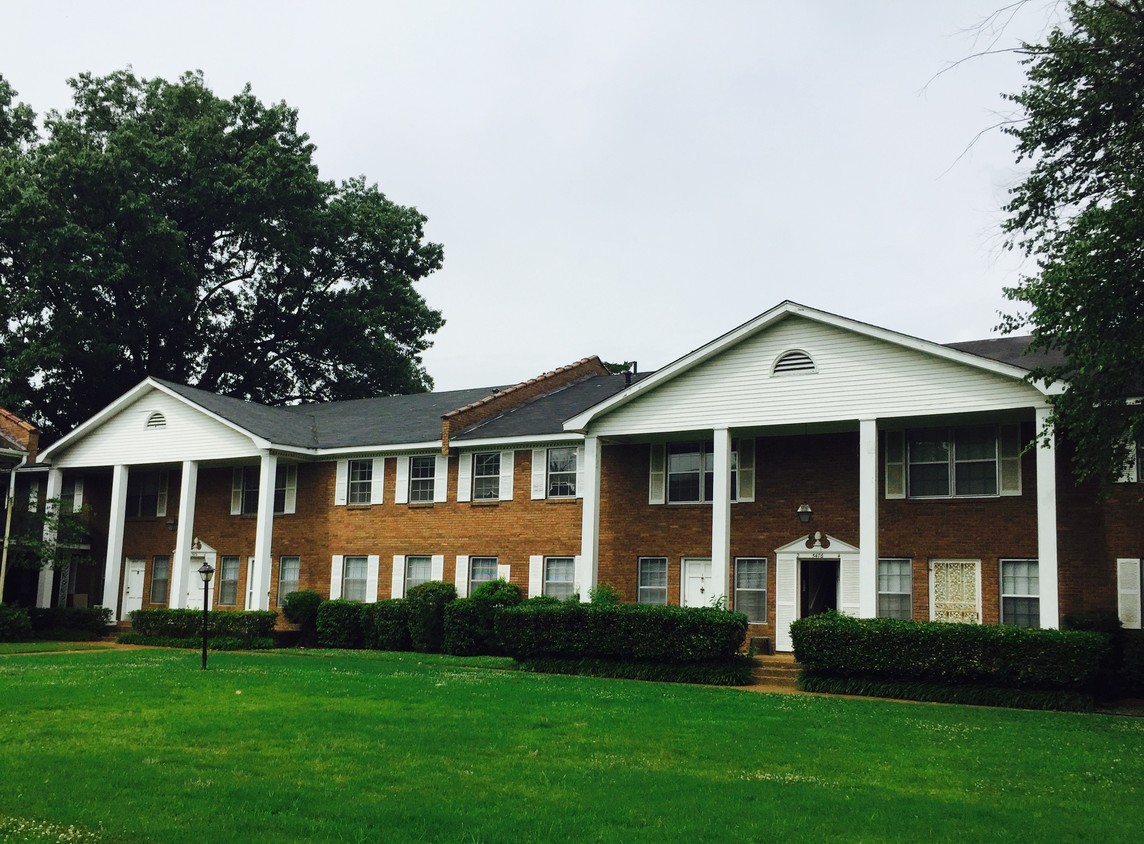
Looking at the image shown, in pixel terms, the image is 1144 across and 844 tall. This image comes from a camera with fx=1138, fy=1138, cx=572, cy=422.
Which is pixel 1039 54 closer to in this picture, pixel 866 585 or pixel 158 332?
pixel 866 585

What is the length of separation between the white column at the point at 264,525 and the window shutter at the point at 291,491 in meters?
1.26

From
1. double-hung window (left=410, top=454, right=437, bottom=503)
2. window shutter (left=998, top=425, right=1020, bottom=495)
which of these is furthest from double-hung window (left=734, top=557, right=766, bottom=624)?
double-hung window (left=410, top=454, right=437, bottom=503)

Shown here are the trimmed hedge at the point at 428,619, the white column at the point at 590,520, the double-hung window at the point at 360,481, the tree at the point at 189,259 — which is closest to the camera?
the white column at the point at 590,520

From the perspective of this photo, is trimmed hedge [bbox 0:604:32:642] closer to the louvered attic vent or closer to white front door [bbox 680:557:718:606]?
white front door [bbox 680:557:718:606]

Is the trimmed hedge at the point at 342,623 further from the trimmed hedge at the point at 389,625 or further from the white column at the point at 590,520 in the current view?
the white column at the point at 590,520

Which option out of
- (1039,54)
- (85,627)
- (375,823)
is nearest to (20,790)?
(375,823)

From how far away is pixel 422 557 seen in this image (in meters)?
30.3

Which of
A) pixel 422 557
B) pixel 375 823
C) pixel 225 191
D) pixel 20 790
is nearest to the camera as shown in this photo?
pixel 375 823

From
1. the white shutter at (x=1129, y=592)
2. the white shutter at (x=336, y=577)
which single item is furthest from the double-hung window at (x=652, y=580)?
the white shutter at (x=1129, y=592)

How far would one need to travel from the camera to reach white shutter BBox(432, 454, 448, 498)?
98.8ft

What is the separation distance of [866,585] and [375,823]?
15.7 meters

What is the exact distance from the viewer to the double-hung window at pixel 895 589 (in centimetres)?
2411

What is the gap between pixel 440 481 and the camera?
30250 millimetres

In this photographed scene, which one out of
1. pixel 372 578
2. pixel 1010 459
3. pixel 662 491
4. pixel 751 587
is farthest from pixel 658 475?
pixel 372 578
